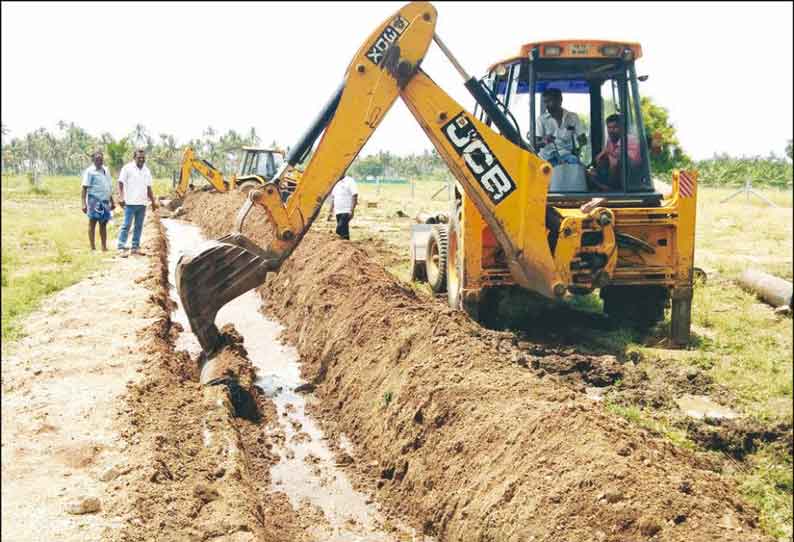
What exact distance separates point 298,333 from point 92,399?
12.5 feet

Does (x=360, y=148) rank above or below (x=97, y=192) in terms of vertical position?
above

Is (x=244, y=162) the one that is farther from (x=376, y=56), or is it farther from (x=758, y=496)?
(x=758, y=496)

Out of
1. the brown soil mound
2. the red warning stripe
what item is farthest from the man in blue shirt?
the red warning stripe

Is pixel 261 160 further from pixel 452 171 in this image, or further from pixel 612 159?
pixel 452 171

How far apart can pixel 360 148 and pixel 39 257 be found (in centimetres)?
1016

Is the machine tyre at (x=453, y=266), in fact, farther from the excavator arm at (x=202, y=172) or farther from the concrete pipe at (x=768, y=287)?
the excavator arm at (x=202, y=172)

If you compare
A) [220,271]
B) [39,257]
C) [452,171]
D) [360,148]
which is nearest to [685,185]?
[452,171]

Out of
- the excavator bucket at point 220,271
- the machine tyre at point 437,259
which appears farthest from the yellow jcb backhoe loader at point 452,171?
the machine tyre at point 437,259

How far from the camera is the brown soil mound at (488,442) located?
146 inches

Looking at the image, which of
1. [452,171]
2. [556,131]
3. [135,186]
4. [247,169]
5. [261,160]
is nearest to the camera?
[452,171]

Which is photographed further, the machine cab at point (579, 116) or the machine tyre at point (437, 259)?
the machine tyre at point (437, 259)

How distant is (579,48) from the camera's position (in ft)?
25.8

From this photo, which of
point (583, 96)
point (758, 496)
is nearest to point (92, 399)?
point (758, 496)

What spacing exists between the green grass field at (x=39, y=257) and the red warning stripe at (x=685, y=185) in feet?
Result: 23.7
